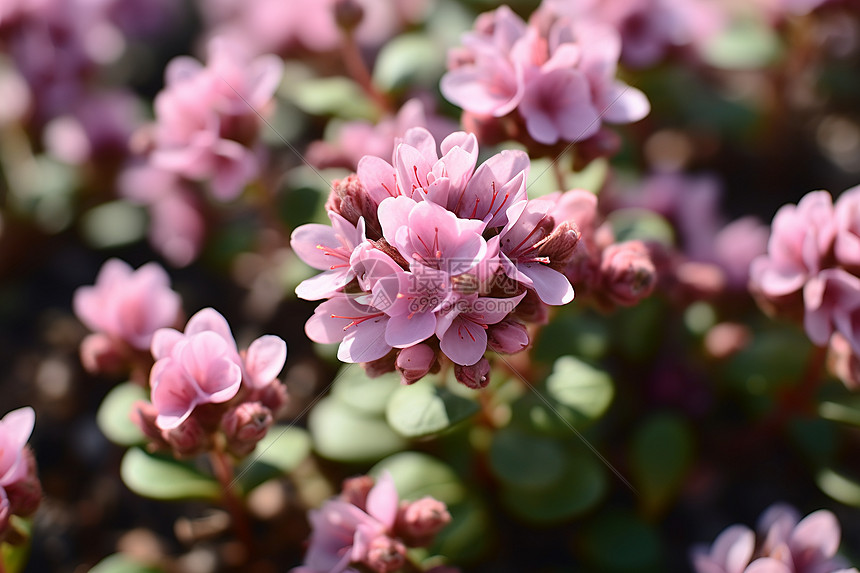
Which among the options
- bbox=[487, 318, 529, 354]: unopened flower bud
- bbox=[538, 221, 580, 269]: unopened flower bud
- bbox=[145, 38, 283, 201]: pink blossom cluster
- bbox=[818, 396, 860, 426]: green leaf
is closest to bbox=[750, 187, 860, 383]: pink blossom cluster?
bbox=[818, 396, 860, 426]: green leaf

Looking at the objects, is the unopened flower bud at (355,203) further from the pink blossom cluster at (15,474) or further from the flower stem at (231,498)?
the pink blossom cluster at (15,474)

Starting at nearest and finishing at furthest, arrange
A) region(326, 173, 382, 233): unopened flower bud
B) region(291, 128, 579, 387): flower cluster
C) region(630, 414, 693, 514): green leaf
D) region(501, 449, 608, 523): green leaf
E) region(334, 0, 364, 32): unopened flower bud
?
1. region(291, 128, 579, 387): flower cluster
2. region(326, 173, 382, 233): unopened flower bud
3. region(501, 449, 608, 523): green leaf
4. region(630, 414, 693, 514): green leaf
5. region(334, 0, 364, 32): unopened flower bud

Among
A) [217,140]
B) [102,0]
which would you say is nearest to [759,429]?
[217,140]

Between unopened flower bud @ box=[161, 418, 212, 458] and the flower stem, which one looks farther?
the flower stem

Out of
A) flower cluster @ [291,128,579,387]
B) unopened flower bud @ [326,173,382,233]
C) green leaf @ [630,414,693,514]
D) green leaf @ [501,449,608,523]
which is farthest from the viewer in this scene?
green leaf @ [630,414,693,514]

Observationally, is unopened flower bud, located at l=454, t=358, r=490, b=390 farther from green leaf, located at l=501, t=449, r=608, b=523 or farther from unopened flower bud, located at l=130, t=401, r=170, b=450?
unopened flower bud, located at l=130, t=401, r=170, b=450

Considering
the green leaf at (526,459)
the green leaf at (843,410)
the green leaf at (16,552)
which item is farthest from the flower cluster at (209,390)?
the green leaf at (843,410)

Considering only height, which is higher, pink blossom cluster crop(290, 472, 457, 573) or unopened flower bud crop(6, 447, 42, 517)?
unopened flower bud crop(6, 447, 42, 517)

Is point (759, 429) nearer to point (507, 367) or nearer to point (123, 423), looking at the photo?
point (507, 367)
